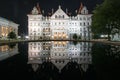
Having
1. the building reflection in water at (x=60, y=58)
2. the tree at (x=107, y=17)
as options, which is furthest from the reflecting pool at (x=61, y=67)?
the tree at (x=107, y=17)

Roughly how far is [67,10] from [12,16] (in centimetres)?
3239

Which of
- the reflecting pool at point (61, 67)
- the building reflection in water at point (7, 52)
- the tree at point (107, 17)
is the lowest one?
the reflecting pool at point (61, 67)

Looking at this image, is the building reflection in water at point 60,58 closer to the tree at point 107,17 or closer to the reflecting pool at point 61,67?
the reflecting pool at point 61,67

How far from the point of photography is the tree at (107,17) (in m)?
56.2

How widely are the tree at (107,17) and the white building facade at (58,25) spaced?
71.3 metres

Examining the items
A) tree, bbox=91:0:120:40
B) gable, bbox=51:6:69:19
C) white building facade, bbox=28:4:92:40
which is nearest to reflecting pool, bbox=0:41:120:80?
tree, bbox=91:0:120:40

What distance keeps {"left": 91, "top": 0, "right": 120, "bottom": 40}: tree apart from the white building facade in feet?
234

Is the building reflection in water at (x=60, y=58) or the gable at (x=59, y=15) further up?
the gable at (x=59, y=15)

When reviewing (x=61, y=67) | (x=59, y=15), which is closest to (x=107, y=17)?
(x=61, y=67)

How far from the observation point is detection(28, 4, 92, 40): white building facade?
446ft

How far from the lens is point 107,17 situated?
5862cm

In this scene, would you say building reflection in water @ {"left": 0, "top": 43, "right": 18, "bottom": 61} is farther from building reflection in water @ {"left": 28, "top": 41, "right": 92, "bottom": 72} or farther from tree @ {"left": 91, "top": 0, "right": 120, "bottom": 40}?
tree @ {"left": 91, "top": 0, "right": 120, "bottom": 40}

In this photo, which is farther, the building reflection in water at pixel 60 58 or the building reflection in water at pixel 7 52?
the building reflection in water at pixel 7 52

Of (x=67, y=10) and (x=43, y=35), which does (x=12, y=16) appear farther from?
(x=67, y=10)
